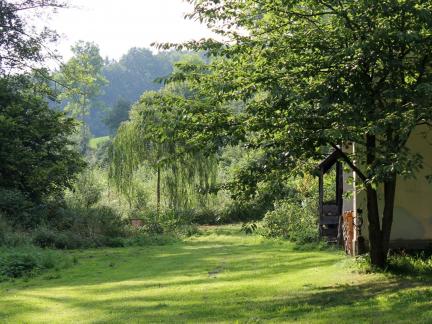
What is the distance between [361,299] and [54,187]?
21.0m

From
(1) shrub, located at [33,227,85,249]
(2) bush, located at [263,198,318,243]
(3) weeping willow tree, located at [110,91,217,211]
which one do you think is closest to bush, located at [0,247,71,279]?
(1) shrub, located at [33,227,85,249]

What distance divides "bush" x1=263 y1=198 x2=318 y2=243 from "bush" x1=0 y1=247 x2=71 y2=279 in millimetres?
9998

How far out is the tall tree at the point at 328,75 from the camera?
9109 millimetres

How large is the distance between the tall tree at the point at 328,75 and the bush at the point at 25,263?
8852 millimetres

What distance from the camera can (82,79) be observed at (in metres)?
28.7

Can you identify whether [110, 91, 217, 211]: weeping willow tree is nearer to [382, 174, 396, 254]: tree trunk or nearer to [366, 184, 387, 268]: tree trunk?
[366, 184, 387, 268]: tree trunk

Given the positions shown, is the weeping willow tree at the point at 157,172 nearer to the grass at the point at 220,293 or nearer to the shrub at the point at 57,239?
the shrub at the point at 57,239

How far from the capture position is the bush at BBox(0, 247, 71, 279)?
54.2 feet

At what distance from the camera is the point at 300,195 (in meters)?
27.9

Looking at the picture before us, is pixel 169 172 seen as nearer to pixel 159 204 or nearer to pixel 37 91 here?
pixel 159 204

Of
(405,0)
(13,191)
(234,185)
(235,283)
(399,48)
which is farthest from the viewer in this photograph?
(13,191)

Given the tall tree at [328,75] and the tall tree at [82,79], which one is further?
the tall tree at [82,79]

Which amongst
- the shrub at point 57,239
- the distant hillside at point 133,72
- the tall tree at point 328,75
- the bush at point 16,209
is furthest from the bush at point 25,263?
the distant hillside at point 133,72

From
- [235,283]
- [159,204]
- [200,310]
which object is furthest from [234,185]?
[159,204]
